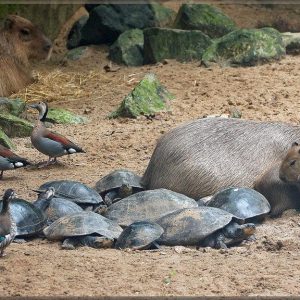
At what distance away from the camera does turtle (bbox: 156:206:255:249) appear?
6.07 meters

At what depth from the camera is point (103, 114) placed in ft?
33.2

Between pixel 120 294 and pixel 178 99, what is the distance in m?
5.34

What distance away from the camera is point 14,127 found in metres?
9.48

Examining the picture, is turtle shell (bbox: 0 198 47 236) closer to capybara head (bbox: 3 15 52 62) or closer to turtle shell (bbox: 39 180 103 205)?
turtle shell (bbox: 39 180 103 205)

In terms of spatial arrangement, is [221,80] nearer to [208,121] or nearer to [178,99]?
[178,99]

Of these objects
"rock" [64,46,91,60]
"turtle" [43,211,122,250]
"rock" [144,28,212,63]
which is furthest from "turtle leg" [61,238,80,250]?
"rock" [64,46,91,60]

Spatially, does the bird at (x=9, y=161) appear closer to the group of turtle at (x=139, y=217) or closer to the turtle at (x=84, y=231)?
the group of turtle at (x=139, y=217)

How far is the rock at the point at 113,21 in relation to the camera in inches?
511

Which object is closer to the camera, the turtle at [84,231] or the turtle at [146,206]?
the turtle at [84,231]

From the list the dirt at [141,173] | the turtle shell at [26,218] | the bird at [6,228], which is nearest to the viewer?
the dirt at [141,173]

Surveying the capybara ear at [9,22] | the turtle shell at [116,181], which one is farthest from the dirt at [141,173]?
the capybara ear at [9,22]

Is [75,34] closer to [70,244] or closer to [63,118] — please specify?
[63,118]

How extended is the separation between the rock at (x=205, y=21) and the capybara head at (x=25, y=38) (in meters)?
1.77

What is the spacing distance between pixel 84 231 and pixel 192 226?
0.67 meters
